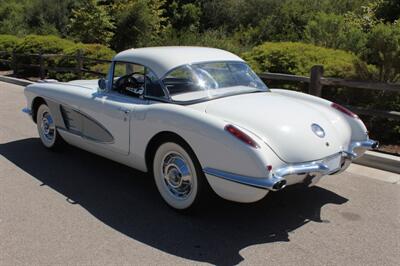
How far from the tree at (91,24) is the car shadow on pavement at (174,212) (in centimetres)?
1597

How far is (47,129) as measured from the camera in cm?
660

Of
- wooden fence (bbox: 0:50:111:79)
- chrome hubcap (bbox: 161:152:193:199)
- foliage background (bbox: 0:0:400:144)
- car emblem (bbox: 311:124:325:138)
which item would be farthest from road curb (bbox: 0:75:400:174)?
wooden fence (bbox: 0:50:111:79)

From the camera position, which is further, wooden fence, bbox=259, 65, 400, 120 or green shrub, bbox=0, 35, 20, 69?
green shrub, bbox=0, 35, 20, 69

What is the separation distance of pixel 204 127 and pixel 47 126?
326cm

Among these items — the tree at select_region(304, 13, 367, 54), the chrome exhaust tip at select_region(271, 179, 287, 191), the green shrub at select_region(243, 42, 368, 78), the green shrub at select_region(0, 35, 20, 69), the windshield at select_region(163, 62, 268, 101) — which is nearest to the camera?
the chrome exhaust tip at select_region(271, 179, 287, 191)

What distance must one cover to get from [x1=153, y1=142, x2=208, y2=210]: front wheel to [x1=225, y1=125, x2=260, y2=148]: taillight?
19.5 inches

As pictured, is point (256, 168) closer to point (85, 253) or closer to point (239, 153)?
point (239, 153)

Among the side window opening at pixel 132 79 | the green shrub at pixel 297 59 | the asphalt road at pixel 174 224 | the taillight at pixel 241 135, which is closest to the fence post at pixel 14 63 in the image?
the green shrub at pixel 297 59

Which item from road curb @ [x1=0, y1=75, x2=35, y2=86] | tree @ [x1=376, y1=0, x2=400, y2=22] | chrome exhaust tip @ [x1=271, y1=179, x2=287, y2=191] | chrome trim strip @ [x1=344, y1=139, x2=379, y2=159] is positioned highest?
tree @ [x1=376, y1=0, x2=400, y2=22]

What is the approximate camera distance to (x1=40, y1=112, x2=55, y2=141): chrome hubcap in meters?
6.48

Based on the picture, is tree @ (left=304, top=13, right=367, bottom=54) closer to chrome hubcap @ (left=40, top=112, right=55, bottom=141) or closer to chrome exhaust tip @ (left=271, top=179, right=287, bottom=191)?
chrome hubcap @ (left=40, top=112, right=55, bottom=141)

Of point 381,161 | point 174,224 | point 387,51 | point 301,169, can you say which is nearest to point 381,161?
point 381,161

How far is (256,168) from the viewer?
3.79 meters

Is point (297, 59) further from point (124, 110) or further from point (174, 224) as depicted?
point (174, 224)
